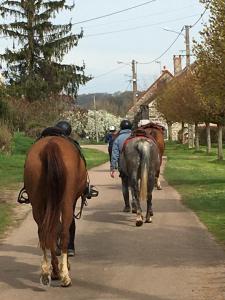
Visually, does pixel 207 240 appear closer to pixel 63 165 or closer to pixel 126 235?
pixel 126 235

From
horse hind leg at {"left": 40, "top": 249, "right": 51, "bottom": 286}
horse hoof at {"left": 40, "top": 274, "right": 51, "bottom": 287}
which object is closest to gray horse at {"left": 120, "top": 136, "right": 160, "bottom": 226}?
horse hind leg at {"left": 40, "top": 249, "right": 51, "bottom": 286}

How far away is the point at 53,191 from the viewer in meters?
7.45

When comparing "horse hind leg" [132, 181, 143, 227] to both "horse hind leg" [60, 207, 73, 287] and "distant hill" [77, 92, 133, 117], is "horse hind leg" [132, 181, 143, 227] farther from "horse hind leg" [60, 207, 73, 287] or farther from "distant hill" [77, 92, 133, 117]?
"distant hill" [77, 92, 133, 117]

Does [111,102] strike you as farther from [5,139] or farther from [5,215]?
[5,215]

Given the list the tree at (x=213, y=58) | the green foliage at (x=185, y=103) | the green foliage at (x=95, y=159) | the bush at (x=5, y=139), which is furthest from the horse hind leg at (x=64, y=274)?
the green foliage at (x=185, y=103)

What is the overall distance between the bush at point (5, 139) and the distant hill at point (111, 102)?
8137cm

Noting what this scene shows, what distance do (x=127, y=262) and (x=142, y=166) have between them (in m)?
3.79

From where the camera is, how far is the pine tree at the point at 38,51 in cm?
4975

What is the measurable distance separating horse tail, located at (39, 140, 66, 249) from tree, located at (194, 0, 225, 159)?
8880mm

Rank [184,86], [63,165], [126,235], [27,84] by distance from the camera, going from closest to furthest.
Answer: [63,165]
[126,235]
[184,86]
[27,84]

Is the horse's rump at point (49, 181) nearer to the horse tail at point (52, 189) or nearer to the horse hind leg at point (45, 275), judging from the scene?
the horse tail at point (52, 189)

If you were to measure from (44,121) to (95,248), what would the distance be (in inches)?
1386

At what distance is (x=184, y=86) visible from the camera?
4303cm

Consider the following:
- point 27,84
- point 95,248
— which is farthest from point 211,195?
point 27,84
